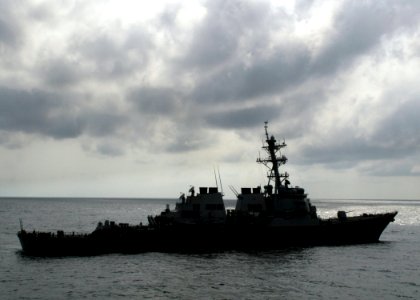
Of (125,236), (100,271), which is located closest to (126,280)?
(100,271)

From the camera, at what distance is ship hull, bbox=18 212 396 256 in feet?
154

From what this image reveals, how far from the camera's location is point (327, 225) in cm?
5450

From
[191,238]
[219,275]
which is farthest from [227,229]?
[219,275]

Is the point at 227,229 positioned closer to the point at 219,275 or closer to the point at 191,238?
the point at 191,238

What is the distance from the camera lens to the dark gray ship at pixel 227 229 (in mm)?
47875

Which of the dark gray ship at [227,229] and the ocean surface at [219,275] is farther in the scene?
the dark gray ship at [227,229]

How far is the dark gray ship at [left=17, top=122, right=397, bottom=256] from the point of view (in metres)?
47.9

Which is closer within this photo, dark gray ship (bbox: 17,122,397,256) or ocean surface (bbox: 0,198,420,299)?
ocean surface (bbox: 0,198,420,299)

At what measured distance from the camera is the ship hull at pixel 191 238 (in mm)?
47062

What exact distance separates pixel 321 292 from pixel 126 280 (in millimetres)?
15658

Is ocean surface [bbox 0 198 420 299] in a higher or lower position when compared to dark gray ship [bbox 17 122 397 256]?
lower

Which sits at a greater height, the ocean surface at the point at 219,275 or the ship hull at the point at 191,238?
the ship hull at the point at 191,238

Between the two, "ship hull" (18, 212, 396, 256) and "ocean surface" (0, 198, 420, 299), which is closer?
"ocean surface" (0, 198, 420, 299)

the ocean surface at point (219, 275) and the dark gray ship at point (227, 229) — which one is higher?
the dark gray ship at point (227, 229)
